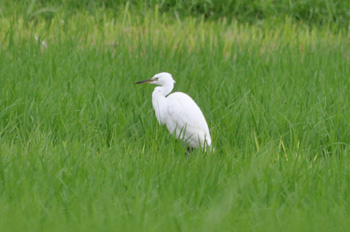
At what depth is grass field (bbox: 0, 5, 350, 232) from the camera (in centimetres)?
273

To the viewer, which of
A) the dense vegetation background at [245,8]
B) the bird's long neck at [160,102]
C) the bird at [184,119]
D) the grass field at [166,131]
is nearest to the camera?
the grass field at [166,131]

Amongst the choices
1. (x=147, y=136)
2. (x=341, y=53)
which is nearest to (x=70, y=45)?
(x=147, y=136)

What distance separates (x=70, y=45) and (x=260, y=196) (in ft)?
11.1

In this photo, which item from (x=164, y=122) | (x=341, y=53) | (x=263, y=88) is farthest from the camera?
(x=341, y=53)

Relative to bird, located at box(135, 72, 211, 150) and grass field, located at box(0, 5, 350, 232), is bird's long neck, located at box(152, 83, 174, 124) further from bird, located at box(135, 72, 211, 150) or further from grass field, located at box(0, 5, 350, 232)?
→ grass field, located at box(0, 5, 350, 232)

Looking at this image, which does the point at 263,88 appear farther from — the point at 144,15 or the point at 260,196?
the point at 144,15

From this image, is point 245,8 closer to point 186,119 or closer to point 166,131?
point 166,131

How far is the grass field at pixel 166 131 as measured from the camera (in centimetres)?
273

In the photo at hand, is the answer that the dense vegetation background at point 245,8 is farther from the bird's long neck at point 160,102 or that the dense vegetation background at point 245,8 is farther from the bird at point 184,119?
the bird at point 184,119

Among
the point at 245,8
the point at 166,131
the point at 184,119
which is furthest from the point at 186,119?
the point at 245,8

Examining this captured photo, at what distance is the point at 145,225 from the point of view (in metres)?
2.48

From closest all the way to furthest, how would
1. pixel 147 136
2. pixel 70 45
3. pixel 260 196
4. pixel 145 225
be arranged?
pixel 145 225 < pixel 260 196 < pixel 147 136 < pixel 70 45

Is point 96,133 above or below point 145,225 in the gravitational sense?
below

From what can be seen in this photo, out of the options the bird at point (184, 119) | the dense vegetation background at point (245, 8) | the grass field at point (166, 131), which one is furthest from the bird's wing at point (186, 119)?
the dense vegetation background at point (245, 8)
